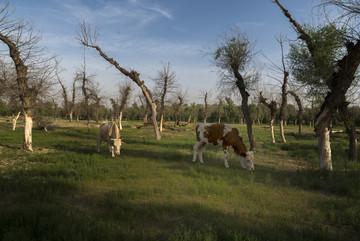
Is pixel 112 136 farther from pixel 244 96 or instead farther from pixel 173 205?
pixel 244 96

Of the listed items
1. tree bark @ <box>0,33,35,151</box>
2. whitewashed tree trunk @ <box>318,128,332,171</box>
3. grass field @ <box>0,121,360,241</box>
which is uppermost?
tree bark @ <box>0,33,35,151</box>

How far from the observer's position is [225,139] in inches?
398

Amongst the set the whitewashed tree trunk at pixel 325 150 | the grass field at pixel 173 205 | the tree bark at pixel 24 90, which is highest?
the tree bark at pixel 24 90

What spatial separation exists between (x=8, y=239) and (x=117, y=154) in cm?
817

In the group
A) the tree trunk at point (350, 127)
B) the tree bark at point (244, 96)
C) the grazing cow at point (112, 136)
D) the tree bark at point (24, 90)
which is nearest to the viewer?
the tree trunk at point (350, 127)

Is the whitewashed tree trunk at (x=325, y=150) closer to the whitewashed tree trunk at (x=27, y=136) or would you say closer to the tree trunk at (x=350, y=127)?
the tree trunk at (x=350, y=127)

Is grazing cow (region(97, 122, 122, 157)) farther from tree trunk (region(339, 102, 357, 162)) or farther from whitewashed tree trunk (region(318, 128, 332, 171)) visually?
tree trunk (region(339, 102, 357, 162))

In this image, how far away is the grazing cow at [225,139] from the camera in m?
9.56

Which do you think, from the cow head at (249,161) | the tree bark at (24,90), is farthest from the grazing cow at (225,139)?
the tree bark at (24,90)

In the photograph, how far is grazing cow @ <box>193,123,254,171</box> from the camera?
31.4ft

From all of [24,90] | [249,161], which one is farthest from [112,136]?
[249,161]

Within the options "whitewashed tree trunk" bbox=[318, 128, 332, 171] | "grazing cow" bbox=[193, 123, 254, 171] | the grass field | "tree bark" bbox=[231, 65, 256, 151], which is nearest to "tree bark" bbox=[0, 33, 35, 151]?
the grass field

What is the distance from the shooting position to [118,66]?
19.1 m

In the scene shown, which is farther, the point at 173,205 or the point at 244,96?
the point at 244,96
